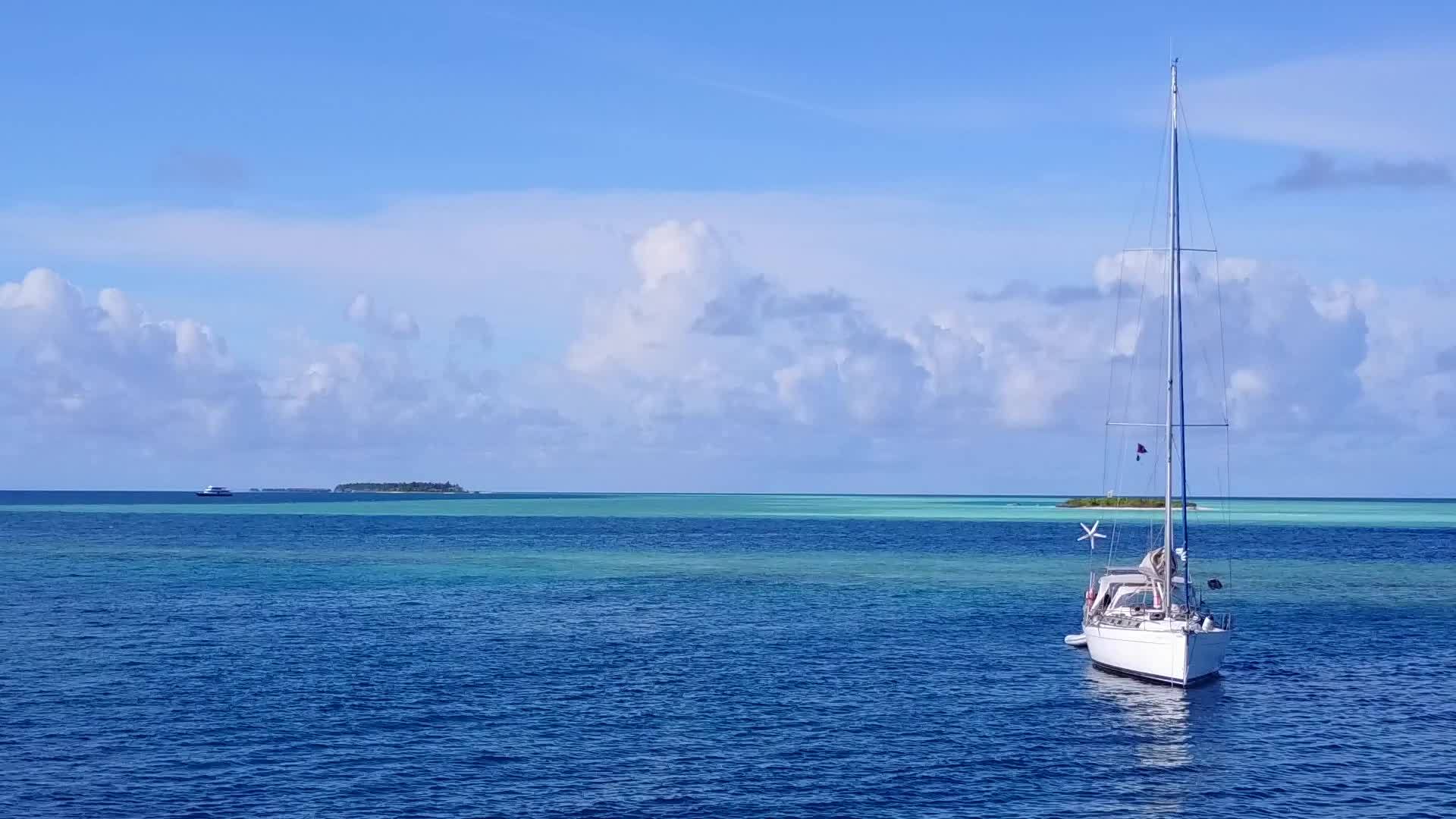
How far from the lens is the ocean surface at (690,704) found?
136ft

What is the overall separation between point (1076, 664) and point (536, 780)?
33.9 m

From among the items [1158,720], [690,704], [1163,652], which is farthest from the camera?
[1163,652]

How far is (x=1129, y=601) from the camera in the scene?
71562 millimetres

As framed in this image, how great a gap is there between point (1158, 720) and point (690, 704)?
19.4m

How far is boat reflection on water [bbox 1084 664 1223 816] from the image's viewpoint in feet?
140

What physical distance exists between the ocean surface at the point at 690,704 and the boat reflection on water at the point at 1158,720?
8.3 inches

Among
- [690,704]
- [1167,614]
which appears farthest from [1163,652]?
[690,704]

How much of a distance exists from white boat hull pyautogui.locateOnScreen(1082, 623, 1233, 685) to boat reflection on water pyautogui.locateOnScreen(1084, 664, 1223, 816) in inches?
21.8

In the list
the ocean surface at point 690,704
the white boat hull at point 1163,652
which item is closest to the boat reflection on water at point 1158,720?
the ocean surface at point 690,704

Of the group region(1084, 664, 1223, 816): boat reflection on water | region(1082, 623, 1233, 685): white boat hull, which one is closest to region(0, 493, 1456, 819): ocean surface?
region(1084, 664, 1223, 816): boat reflection on water

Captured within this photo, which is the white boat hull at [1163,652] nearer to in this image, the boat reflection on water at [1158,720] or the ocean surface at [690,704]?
the boat reflection on water at [1158,720]

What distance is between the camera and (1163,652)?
198ft

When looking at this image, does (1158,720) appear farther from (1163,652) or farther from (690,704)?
(690,704)

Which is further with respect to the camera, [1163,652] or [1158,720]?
[1163,652]
